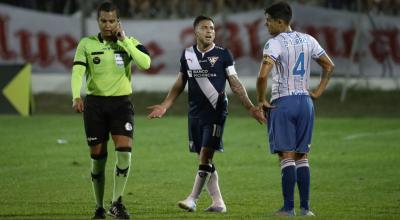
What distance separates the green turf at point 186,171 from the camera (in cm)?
1285

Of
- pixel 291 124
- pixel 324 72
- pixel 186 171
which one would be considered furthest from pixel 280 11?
pixel 186 171

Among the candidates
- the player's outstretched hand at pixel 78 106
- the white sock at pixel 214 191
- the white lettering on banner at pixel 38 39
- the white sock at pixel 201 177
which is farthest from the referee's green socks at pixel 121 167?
the white lettering on banner at pixel 38 39

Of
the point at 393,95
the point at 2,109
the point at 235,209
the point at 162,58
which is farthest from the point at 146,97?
the point at 235,209

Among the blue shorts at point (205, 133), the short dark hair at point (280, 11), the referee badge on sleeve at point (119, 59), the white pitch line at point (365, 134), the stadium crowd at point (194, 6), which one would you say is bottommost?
the white pitch line at point (365, 134)

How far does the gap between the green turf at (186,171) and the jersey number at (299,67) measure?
152 centimetres

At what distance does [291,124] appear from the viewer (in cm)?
1162

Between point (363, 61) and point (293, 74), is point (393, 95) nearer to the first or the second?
point (363, 61)

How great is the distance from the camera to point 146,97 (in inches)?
1166

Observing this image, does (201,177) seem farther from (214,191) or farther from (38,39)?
(38,39)

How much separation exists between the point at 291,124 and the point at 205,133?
1.32 metres

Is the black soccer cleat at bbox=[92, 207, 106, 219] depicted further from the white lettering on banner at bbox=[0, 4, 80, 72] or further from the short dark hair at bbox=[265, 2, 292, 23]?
the white lettering on banner at bbox=[0, 4, 80, 72]

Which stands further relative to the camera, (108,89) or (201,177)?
(201,177)

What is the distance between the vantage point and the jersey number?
38.2 feet

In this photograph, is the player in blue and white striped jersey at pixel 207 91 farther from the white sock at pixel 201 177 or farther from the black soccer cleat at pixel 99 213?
the black soccer cleat at pixel 99 213
